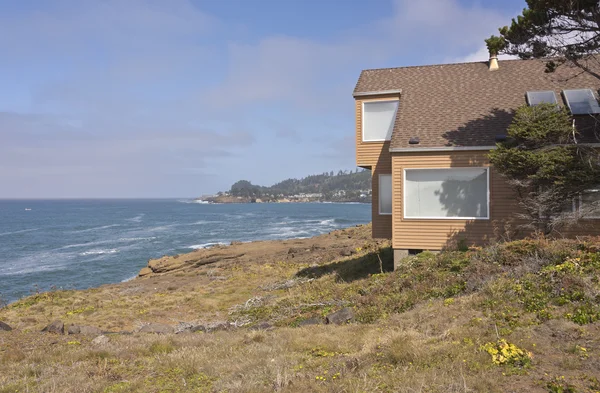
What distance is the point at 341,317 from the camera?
10828mm

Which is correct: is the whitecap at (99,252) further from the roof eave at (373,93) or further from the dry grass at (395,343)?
the roof eave at (373,93)

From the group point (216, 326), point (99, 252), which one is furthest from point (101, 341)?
point (99, 252)

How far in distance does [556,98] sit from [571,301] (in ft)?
31.3

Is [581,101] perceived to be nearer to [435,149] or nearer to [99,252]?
[435,149]

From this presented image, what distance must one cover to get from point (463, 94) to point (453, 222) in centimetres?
556

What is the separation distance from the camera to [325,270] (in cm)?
2011

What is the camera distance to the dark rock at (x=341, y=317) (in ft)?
35.0

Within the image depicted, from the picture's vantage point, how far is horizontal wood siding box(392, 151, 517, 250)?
1401cm

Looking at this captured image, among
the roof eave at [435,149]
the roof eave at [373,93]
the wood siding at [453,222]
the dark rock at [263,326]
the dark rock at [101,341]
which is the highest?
the roof eave at [373,93]

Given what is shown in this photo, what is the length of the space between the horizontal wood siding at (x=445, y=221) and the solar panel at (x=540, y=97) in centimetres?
312

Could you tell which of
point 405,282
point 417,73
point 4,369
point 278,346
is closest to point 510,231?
point 405,282

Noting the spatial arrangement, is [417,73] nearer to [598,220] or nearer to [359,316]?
[598,220]

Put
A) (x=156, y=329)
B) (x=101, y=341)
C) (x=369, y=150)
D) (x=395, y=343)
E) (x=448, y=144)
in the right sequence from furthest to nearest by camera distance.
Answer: (x=369, y=150), (x=448, y=144), (x=156, y=329), (x=101, y=341), (x=395, y=343)

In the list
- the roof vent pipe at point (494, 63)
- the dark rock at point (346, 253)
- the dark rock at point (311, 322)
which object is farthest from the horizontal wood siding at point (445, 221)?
the dark rock at point (346, 253)
